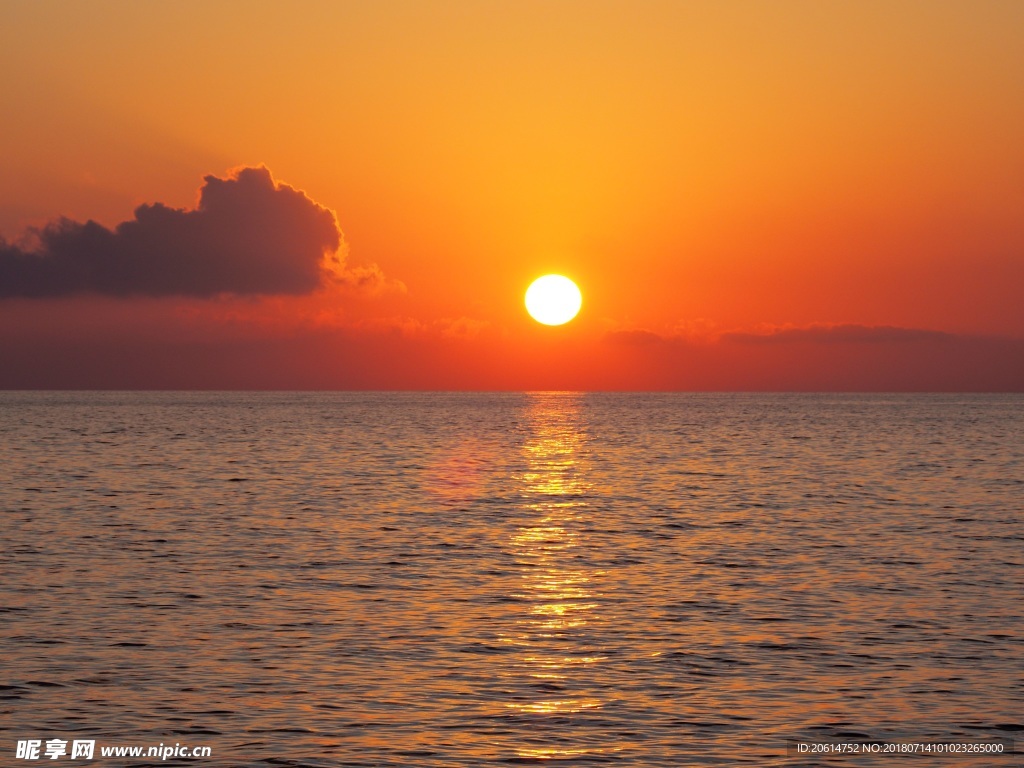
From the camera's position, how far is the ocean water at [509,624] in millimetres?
19141

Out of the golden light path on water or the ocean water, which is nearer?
the ocean water

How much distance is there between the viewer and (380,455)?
101438mm

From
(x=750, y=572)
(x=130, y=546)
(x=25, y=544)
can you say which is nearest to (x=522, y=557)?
(x=750, y=572)

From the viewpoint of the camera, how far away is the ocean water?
19141mm

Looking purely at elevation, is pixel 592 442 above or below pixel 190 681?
above

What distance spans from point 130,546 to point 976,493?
43506mm

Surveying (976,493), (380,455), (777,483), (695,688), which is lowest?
(695,688)

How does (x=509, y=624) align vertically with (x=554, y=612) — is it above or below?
below

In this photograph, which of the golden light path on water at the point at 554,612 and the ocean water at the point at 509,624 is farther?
the golden light path on water at the point at 554,612

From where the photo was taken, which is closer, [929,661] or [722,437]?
[929,661]

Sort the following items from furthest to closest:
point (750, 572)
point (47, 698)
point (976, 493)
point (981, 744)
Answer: point (976, 493) → point (750, 572) → point (47, 698) → point (981, 744)

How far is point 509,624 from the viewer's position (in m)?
27.5

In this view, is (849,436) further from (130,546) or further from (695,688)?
(695,688)

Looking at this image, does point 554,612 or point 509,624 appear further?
point 554,612
